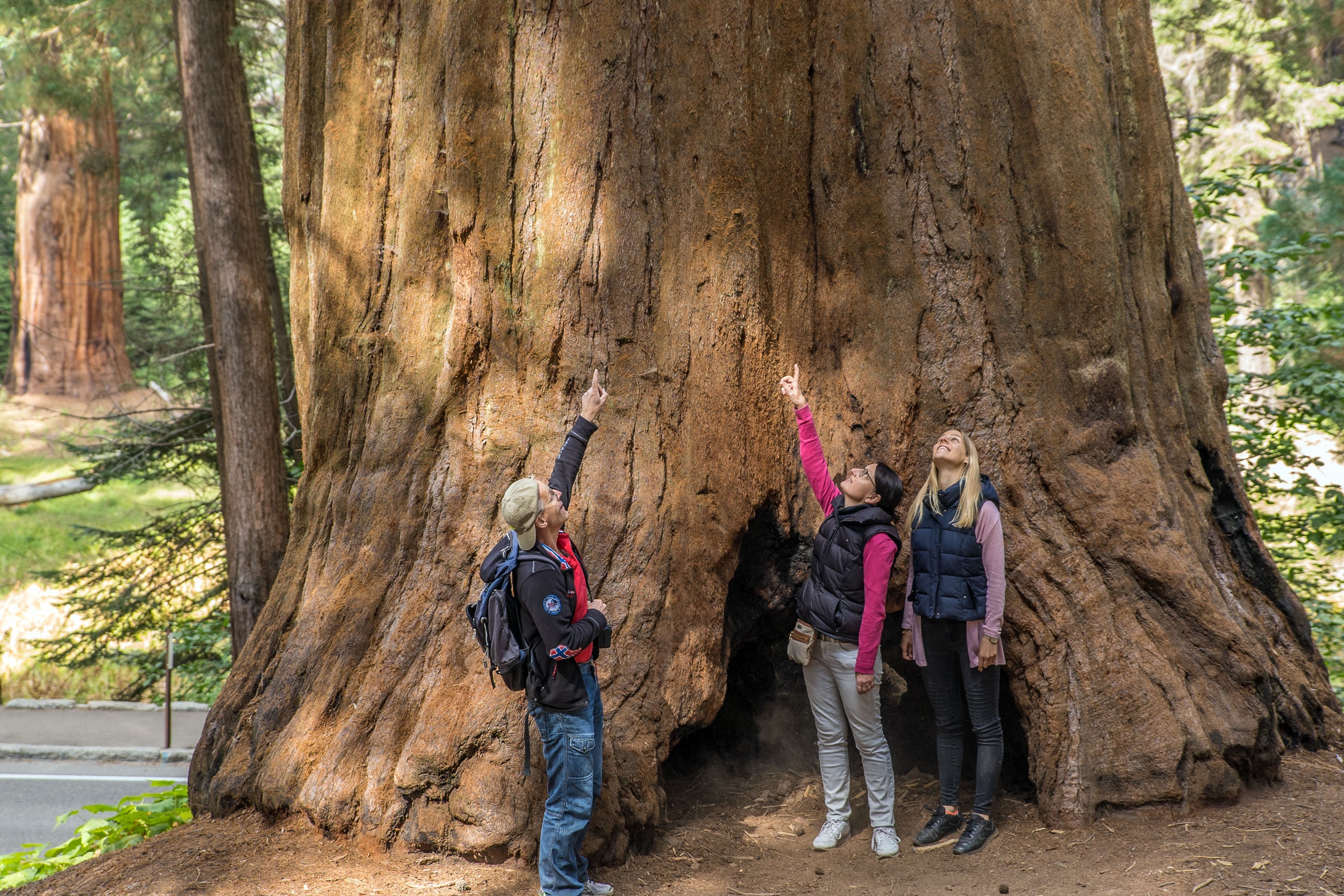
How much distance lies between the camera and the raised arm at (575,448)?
4.71m

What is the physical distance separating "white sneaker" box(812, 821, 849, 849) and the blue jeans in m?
1.43

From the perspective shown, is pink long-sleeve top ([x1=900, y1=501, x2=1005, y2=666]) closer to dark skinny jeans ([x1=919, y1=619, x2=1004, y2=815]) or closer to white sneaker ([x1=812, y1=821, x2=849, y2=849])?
dark skinny jeans ([x1=919, y1=619, x2=1004, y2=815])

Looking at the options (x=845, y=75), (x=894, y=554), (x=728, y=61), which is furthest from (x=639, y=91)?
(x=894, y=554)

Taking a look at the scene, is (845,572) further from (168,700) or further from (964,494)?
(168,700)

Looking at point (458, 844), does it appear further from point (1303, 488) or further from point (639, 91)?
point (1303, 488)

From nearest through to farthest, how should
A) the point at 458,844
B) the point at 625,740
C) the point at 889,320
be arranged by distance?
the point at 458,844 < the point at 625,740 < the point at 889,320

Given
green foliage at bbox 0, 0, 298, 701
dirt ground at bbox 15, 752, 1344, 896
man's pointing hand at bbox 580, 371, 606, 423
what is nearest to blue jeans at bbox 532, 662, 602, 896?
dirt ground at bbox 15, 752, 1344, 896

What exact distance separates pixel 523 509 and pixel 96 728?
10.9 meters

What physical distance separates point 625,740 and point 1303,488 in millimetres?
8195

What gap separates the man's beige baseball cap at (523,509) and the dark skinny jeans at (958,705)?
216 cm

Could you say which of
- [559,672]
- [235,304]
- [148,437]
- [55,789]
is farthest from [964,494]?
[148,437]

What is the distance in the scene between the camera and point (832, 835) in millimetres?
5133

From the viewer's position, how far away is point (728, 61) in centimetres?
561

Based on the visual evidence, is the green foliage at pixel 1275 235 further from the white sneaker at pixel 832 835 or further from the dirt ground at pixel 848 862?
the white sneaker at pixel 832 835
